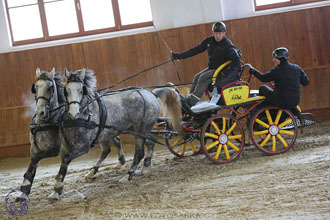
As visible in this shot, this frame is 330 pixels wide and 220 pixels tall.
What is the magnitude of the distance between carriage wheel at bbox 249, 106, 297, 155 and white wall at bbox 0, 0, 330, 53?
3.39 m

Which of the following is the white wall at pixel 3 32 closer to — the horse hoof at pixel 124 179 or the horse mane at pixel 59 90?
the horse mane at pixel 59 90

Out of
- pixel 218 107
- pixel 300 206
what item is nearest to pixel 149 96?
pixel 218 107

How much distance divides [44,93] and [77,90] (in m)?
0.37

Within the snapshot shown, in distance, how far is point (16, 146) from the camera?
9148 mm

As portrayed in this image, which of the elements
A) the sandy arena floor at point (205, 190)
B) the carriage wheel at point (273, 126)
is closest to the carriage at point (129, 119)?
the carriage wheel at point (273, 126)

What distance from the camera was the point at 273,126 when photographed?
606 cm

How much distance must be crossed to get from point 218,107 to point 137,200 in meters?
1.94

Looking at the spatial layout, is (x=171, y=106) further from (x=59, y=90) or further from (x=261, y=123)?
(x=59, y=90)

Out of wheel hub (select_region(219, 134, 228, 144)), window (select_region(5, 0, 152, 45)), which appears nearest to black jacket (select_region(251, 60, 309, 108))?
wheel hub (select_region(219, 134, 228, 144))

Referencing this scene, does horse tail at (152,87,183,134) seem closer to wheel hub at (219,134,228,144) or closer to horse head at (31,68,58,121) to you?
wheel hub at (219,134,228,144)

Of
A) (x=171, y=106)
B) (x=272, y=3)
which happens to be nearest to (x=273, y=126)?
(x=171, y=106)

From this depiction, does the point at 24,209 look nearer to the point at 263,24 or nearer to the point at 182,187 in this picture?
the point at 182,187

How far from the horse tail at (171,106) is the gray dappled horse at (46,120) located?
1.46 m

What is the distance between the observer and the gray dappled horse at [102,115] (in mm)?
4922
